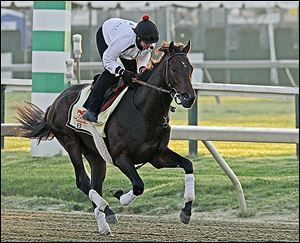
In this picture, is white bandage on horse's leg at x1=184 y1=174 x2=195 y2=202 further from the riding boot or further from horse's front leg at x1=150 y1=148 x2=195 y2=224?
the riding boot

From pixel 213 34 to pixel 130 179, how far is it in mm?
15173

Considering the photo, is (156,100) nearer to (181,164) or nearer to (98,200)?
(181,164)

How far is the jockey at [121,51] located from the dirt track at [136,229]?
0.77 m

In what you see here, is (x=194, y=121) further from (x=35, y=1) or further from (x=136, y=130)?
(x=136, y=130)

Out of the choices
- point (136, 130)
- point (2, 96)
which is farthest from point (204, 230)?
Result: point (2, 96)

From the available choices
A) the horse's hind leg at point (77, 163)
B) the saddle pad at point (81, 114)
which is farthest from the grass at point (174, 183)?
the saddle pad at point (81, 114)

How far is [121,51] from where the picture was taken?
20.7 ft

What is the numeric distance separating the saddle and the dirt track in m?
0.82

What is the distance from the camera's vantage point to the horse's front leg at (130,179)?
19.7ft

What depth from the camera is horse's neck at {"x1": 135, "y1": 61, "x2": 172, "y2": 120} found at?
20.0 ft

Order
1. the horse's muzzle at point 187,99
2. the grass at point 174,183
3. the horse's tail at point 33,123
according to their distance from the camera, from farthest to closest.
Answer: the grass at point 174,183
the horse's tail at point 33,123
the horse's muzzle at point 187,99

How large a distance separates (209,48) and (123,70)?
14.7 meters

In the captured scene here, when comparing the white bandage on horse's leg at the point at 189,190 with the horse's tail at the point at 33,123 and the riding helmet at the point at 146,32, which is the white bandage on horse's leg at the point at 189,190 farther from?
the horse's tail at the point at 33,123

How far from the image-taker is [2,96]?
10.3 metres
